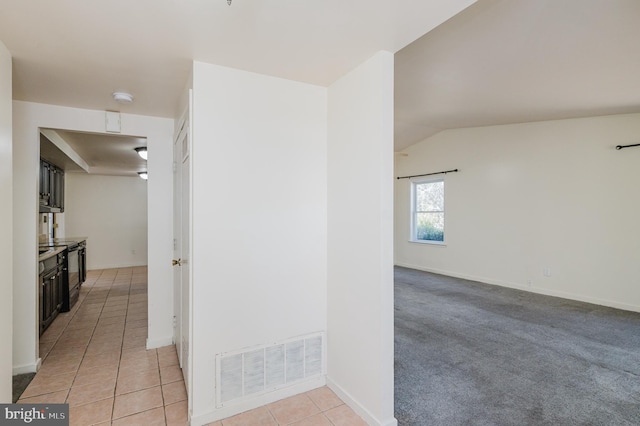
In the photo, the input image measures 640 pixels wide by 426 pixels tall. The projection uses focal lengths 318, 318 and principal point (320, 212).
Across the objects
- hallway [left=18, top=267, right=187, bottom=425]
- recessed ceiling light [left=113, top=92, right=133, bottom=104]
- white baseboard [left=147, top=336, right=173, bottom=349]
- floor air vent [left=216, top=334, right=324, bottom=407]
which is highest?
recessed ceiling light [left=113, top=92, right=133, bottom=104]

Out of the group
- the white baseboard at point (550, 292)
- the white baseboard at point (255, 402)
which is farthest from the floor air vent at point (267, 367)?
the white baseboard at point (550, 292)

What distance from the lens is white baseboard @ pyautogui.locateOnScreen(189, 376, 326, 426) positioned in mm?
2008

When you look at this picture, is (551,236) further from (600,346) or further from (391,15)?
(391,15)

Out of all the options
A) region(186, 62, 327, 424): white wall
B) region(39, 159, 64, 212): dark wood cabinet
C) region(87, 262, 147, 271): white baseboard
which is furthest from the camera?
region(87, 262, 147, 271): white baseboard

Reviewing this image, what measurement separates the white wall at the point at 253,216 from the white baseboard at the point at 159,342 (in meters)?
1.47

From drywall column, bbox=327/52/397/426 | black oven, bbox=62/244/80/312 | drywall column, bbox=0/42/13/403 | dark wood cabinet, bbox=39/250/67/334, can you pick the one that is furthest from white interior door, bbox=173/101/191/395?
black oven, bbox=62/244/80/312

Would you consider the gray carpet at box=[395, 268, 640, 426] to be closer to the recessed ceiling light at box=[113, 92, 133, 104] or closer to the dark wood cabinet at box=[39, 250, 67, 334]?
the recessed ceiling light at box=[113, 92, 133, 104]

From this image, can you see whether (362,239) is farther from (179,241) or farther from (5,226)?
(5,226)

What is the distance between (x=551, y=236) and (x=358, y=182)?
4287 mm

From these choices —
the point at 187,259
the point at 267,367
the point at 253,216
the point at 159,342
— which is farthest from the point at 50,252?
the point at 267,367

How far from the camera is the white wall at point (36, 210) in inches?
105

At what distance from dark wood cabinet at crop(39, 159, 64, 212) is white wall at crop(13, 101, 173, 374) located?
1766 millimetres

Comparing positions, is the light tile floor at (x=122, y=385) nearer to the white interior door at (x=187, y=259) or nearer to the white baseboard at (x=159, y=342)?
the white baseboard at (x=159, y=342)

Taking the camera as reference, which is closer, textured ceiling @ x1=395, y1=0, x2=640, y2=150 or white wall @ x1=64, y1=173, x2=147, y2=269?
textured ceiling @ x1=395, y1=0, x2=640, y2=150
